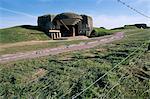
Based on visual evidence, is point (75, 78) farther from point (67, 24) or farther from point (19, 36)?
point (67, 24)

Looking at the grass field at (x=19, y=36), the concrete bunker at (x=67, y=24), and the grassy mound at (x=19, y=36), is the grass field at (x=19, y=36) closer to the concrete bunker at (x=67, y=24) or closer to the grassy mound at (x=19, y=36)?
the grassy mound at (x=19, y=36)

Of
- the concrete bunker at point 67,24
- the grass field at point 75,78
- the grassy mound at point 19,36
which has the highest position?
the concrete bunker at point 67,24

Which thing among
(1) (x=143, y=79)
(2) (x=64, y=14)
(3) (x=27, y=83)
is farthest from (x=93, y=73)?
(2) (x=64, y=14)

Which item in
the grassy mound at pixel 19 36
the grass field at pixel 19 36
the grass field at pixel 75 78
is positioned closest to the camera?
the grass field at pixel 75 78

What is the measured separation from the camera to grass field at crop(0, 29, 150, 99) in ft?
29.8

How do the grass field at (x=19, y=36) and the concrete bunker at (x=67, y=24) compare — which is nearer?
the grass field at (x=19, y=36)

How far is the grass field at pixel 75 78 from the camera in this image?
908 cm

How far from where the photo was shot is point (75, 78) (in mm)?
10438

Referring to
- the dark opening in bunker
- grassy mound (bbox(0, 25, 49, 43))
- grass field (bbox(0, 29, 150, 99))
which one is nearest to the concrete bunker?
the dark opening in bunker

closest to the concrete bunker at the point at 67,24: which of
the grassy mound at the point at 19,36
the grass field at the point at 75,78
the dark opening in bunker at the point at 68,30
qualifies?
the dark opening in bunker at the point at 68,30

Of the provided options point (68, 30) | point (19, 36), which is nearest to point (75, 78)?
point (19, 36)

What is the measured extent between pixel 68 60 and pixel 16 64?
2.59m

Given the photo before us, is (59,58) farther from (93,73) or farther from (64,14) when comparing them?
(64,14)

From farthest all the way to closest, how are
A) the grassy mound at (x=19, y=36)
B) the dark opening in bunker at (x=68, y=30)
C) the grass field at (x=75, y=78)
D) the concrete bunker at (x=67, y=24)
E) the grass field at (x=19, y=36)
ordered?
the dark opening in bunker at (x=68, y=30), the concrete bunker at (x=67, y=24), the grass field at (x=19, y=36), the grassy mound at (x=19, y=36), the grass field at (x=75, y=78)
